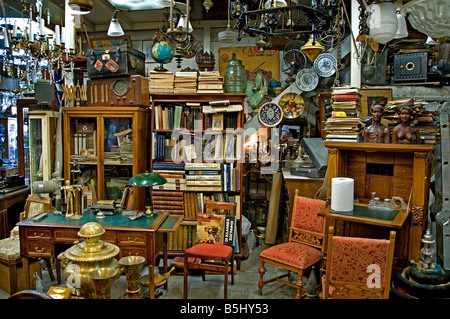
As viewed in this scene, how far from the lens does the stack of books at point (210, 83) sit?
15.1 ft

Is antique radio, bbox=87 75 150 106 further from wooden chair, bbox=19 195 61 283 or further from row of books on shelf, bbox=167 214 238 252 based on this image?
row of books on shelf, bbox=167 214 238 252

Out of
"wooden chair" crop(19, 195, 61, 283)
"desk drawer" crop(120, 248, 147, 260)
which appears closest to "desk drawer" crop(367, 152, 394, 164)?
"desk drawer" crop(120, 248, 147, 260)

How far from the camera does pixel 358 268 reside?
2.89 m

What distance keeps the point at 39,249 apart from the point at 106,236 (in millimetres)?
713

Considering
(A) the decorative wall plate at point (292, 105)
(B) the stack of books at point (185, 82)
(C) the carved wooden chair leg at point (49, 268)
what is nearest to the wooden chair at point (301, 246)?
(B) the stack of books at point (185, 82)

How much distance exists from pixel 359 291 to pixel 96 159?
11.8ft

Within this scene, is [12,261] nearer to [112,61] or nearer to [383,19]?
[112,61]

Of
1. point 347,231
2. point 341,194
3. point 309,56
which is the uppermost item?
point 309,56

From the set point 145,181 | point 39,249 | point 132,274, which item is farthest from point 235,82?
point 132,274

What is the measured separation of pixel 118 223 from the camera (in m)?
3.60

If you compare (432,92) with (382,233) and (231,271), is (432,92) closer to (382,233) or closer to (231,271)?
(382,233)

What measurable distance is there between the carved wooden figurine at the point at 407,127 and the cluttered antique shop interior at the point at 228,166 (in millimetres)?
12

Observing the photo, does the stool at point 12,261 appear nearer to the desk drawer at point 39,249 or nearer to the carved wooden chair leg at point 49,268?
the desk drawer at point 39,249
